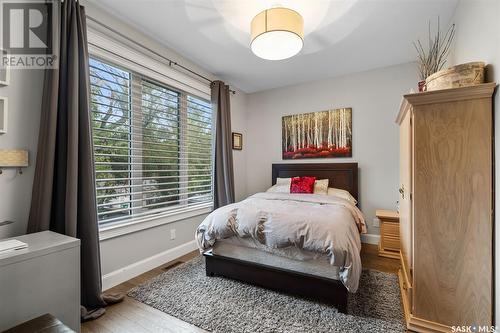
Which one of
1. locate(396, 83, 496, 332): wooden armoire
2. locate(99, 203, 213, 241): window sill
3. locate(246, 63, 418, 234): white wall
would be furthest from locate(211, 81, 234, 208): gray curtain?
locate(396, 83, 496, 332): wooden armoire

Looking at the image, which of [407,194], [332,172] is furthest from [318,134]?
[407,194]

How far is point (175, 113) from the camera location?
2996mm

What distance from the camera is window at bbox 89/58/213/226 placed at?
221cm

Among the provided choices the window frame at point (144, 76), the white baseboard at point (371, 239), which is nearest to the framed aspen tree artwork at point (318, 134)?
the white baseboard at point (371, 239)

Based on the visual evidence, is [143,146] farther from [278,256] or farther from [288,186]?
[288,186]

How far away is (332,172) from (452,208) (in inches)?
84.1

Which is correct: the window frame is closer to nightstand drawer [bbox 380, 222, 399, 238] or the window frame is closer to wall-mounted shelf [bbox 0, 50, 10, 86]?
wall-mounted shelf [bbox 0, 50, 10, 86]

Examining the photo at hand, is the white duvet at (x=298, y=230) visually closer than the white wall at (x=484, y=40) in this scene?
No

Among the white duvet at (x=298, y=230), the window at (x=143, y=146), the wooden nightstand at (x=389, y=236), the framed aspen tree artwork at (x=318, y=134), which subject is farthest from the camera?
the framed aspen tree artwork at (x=318, y=134)

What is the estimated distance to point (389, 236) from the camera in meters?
2.84

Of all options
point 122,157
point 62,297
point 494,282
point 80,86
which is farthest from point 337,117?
point 62,297

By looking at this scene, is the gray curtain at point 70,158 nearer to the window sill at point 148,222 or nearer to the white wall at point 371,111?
the window sill at point 148,222

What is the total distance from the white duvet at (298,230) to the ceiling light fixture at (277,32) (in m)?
1.41

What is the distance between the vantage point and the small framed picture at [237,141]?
4.00 m
